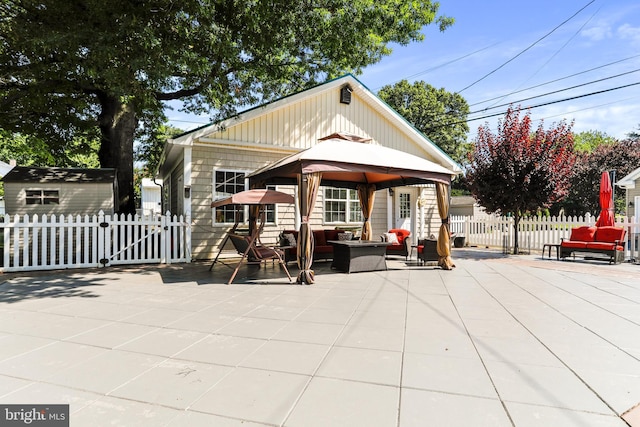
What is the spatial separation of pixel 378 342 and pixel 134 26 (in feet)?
21.3

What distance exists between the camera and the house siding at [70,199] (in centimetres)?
1091

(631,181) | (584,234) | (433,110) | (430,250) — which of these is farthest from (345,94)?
(433,110)

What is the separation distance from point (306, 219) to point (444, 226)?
3688 mm

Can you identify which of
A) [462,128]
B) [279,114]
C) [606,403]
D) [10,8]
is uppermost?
[462,128]

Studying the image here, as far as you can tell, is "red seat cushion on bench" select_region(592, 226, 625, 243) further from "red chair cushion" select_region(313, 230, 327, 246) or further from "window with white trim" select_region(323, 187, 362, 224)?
"red chair cushion" select_region(313, 230, 327, 246)

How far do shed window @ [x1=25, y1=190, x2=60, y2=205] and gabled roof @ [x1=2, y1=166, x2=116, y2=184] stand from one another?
0.36 m

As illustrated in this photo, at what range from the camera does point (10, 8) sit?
820 cm

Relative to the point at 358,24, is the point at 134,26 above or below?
below

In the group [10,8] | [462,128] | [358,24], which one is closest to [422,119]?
[462,128]

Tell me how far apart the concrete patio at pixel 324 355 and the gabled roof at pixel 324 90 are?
4.90 metres

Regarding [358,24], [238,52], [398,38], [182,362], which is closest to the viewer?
[182,362]

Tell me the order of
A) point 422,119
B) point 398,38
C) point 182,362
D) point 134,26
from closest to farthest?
point 182,362, point 134,26, point 398,38, point 422,119

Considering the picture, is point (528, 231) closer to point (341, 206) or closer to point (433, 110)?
point (341, 206)

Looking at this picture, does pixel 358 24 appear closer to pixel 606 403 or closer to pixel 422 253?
pixel 422 253
